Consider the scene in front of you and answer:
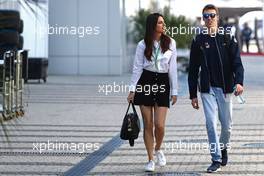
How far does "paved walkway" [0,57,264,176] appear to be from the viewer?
6.89 meters

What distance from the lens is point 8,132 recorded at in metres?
2.31

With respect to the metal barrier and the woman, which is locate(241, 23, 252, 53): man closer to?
the metal barrier

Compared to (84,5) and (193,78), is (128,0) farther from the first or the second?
(193,78)

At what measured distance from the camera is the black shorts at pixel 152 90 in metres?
6.74

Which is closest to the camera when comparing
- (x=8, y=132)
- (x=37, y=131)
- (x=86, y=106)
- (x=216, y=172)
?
(x=8, y=132)

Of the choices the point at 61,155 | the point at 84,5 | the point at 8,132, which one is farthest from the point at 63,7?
the point at 8,132

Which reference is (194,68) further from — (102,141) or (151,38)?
(102,141)

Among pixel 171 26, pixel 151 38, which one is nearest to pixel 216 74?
pixel 151 38

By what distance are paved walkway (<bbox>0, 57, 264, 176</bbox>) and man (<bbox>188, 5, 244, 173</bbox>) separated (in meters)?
0.50

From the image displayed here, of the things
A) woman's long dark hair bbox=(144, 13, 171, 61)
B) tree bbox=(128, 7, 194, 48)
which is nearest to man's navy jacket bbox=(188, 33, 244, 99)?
woman's long dark hair bbox=(144, 13, 171, 61)

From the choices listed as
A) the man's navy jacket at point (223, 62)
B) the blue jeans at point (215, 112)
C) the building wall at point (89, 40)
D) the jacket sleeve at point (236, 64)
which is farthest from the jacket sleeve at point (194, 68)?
the building wall at point (89, 40)

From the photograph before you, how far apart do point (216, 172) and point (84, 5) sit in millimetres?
20952

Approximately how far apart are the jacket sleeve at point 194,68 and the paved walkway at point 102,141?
33.8 inches

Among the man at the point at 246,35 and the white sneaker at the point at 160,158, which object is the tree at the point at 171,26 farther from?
the white sneaker at the point at 160,158
